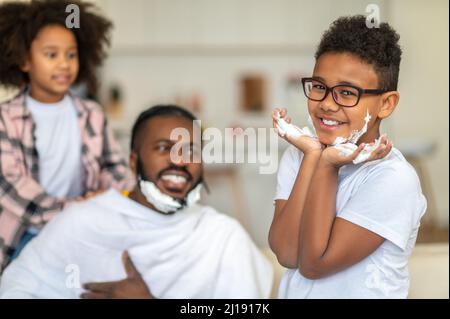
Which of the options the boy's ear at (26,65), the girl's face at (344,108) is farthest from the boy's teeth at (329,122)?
the boy's ear at (26,65)

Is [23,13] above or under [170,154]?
above

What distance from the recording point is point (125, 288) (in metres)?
1.13

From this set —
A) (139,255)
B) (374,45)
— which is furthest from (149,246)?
(374,45)

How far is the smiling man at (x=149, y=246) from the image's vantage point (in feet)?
3.60

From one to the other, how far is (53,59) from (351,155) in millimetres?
667

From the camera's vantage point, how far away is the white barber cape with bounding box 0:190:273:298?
1.13 metres

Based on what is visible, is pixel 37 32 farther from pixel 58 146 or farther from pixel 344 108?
pixel 344 108

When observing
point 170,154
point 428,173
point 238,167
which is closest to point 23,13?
point 170,154

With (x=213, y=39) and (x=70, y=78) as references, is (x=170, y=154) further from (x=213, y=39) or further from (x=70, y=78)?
(x=213, y=39)

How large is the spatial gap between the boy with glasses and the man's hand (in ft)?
1.52

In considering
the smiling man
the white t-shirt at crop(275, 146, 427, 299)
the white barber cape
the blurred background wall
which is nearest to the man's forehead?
the smiling man

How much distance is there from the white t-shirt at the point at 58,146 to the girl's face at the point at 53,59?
0.26 feet

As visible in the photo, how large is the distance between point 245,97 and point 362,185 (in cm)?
348

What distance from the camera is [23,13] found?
3.84 feet
